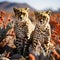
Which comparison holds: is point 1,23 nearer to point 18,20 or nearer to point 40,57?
point 18,20

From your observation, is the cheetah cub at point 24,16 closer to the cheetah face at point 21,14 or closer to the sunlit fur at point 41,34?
the cheetah face at point 21,14

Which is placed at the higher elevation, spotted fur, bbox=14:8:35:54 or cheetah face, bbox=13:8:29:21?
cheetah face, bbox=13:8:29:21

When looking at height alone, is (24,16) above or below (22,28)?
above

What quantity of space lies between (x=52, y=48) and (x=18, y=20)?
103cm

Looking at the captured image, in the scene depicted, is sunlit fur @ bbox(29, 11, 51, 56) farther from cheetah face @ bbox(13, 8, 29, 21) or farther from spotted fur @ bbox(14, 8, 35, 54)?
cheetah face @ bbox(13, 8, 29, 21)

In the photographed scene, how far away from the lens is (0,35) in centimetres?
1195

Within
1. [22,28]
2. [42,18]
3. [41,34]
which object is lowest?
[41,34]

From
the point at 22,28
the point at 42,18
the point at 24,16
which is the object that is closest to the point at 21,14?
the point at 24,16

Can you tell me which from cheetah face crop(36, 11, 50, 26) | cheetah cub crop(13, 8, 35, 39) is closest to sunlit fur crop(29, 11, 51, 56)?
cheetah face crop(36, 11, 50, 26)

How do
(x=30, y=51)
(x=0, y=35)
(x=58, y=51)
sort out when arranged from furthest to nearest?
(x=0, y=35) → (x=30, y=51) → (x=58, y=51)

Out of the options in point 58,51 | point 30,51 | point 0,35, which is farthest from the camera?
point 0,35

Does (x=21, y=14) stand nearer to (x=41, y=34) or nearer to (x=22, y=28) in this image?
(x=22, y=28)

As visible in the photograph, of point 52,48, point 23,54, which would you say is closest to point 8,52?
point 23,54

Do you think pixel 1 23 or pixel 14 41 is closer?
pixel 14 41
